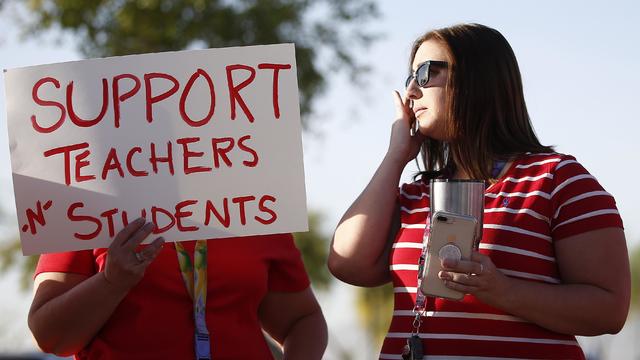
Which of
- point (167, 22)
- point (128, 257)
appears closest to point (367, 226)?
point (128, 257)

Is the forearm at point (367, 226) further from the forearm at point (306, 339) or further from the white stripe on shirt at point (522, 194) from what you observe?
the white stripe on shirt at point (522, 194)

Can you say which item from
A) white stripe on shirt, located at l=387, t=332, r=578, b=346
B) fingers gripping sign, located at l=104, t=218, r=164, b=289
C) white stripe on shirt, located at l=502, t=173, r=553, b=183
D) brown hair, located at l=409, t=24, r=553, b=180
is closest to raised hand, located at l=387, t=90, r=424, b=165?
brown hair, located at l=409, t=24, r=553, b=180

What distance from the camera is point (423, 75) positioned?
10.8 ft

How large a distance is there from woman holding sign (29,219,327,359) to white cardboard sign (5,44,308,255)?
128 millimetres

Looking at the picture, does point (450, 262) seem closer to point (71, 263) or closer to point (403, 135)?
point (403, 135)

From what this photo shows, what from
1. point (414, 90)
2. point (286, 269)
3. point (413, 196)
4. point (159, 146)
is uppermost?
point (414, 90)

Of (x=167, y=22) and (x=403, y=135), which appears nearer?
(x=403, y=135)

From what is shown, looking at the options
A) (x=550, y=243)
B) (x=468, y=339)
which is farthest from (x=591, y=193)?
(x=468, y=339)

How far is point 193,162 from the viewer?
314 centimetres

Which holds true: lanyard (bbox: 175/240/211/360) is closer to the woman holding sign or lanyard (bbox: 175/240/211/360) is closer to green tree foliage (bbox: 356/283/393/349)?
the woman holding sign

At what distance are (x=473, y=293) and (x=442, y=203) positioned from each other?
0.86 ft

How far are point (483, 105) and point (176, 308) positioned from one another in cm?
114

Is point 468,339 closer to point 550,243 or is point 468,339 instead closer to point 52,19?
point 550,243

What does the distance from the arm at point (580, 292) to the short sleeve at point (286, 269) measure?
73 cm
